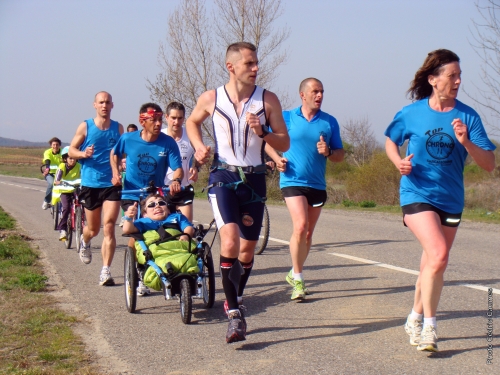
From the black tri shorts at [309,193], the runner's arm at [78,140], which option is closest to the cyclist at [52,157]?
the runner's arm at [78,140]

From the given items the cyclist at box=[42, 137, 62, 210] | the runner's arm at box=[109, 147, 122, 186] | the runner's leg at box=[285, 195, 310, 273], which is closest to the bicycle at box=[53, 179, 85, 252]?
the runner's arm at box=[109, 147, 122, 186]

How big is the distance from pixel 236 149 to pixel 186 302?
5.01 ft

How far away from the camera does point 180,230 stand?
7121mm

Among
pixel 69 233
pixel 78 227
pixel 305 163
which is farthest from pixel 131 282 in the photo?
pixel 69 233

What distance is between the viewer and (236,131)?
18.6 ft

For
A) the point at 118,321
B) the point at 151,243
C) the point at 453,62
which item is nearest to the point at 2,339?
the point at 118,321

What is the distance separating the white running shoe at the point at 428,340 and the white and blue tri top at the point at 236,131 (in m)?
1.89

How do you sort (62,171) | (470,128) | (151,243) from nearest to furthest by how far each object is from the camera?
(470,128) < (151,243) < (62,171)

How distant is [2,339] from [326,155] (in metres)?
3.63

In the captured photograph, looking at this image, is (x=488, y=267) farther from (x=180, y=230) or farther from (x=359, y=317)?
(x=180, y=230)

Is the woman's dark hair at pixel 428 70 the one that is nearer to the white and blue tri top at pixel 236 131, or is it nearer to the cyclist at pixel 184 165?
the white and blue tri top at pixel 236 131

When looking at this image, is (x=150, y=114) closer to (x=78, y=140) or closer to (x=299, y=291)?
(x=78, y=140)

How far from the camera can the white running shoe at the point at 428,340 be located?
5000 mm

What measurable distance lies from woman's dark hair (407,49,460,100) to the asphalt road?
1.95 m
